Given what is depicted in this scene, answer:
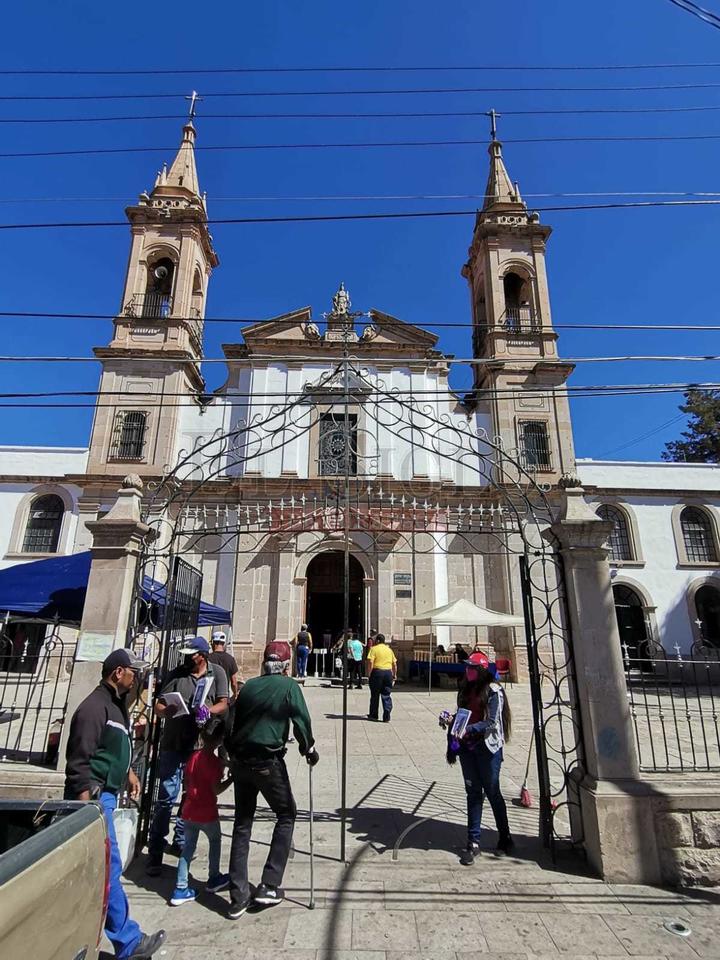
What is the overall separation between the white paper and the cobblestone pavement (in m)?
1.23

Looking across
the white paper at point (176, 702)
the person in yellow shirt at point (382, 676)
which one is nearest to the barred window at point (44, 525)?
the person in yellow shirt at point (382, 676)

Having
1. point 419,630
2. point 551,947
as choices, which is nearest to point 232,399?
point 419,630

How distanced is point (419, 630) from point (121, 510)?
42.6ft

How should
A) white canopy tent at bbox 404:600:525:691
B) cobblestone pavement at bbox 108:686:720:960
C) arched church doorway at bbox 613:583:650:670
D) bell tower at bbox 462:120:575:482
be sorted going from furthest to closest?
arched church doorway at bbox 613:583:650:670, bell tower at bbox 462:120:575:482, white canopy tent at bbox 404:600:525:691, cobblestone pavement at bbox 108:686:720:960

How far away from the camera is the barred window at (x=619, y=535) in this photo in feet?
66.5

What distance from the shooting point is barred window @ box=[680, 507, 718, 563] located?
20.5 m

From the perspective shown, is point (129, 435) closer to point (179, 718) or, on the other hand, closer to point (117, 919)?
point (179, 718)

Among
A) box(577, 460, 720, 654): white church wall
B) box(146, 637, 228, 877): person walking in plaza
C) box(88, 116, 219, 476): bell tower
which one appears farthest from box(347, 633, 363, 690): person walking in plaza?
box(577, 460, 720, 654): white church wall

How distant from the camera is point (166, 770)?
473cm

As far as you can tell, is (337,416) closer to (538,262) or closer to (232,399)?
(232,399)

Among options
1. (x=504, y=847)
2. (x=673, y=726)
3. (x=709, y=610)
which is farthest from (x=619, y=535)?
(x=504, y=847)

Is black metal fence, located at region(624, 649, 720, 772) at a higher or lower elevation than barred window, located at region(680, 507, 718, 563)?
lower

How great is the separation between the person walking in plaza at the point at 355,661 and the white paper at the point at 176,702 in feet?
31.8

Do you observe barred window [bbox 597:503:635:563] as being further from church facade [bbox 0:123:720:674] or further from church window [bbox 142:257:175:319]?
church window [bbox 142:257:175:319]
